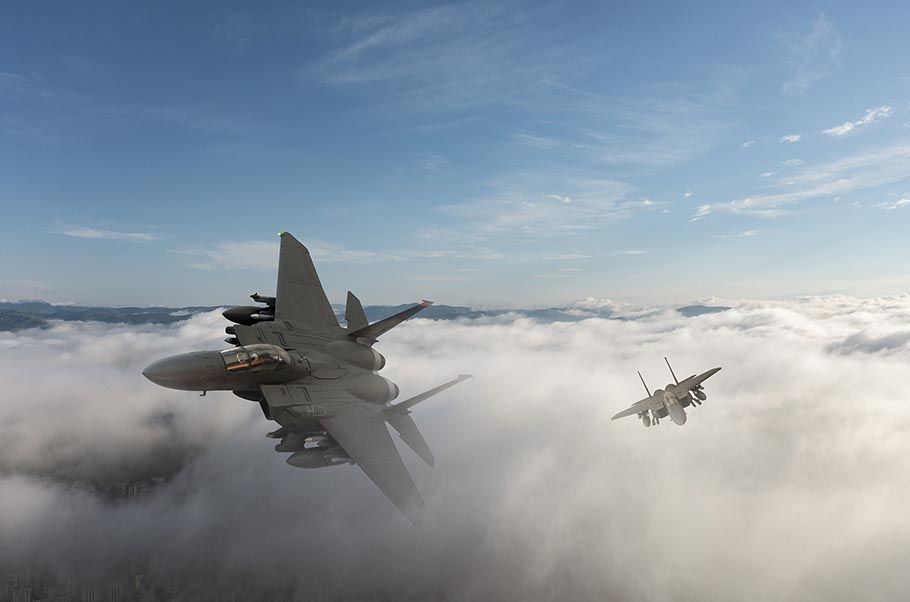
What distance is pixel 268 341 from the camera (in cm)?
2712

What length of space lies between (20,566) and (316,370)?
21324 cm

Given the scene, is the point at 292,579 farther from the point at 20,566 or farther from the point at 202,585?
the point at 20,566

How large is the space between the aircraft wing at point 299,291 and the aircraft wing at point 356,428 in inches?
253

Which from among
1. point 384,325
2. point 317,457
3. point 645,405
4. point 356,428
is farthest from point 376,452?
point 645,405

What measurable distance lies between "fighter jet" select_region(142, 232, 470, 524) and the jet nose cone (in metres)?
0.04

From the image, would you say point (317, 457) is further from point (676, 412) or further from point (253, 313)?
point (676, 412)

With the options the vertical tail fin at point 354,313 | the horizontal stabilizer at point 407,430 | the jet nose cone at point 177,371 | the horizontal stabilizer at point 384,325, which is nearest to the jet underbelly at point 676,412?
the horizontal stabilizer at point 407,430

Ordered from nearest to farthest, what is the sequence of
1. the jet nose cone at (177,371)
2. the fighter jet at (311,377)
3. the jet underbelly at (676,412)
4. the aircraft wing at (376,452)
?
the jet nose cone at (177,371) → the aircraft wing at (376,452) → the fighter jet at (311,377) → the jet underbelly at (676,412)

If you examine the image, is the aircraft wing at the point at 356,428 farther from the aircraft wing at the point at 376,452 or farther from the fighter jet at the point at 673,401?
the fighter jet at the point at 673,401

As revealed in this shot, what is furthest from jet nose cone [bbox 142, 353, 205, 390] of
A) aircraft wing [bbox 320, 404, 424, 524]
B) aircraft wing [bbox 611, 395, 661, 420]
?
aircraft wing [bbox 611, 395, 661, 420]

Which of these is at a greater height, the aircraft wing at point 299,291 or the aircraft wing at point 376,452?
the aircraft wing at point 299,291

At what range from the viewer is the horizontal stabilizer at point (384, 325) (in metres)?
28.0

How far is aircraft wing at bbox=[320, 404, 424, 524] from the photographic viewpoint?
73.7ft

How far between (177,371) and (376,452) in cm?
1174
